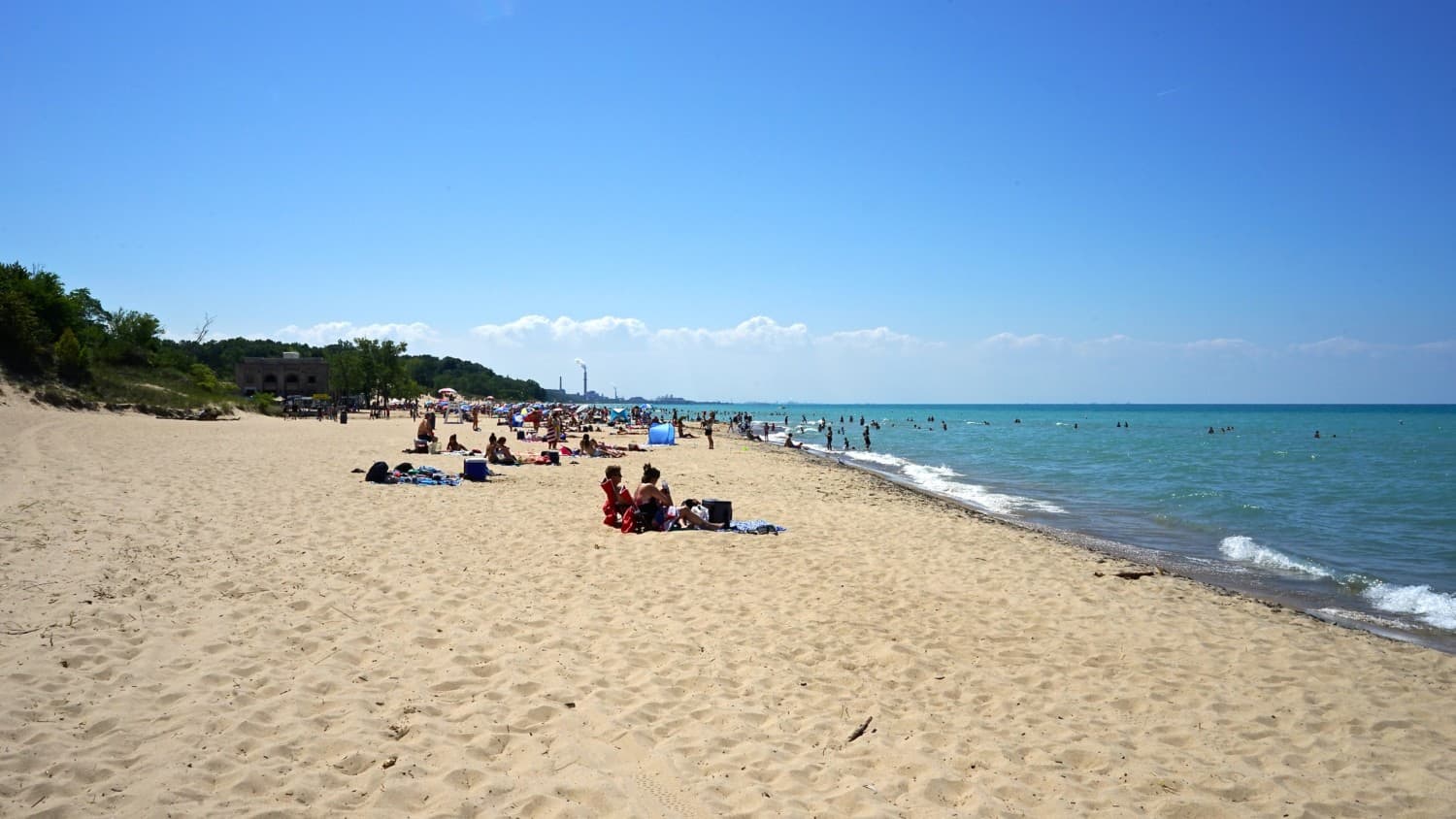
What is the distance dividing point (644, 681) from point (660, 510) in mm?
5796

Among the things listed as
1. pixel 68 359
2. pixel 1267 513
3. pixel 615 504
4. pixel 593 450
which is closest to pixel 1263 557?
pixel 1267 513

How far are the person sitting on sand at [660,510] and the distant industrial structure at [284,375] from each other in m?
72.9

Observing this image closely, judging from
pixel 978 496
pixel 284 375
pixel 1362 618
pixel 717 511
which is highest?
pixel 284 375

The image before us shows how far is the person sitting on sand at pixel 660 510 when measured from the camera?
36.0ft

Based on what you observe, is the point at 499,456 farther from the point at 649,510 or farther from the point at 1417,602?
the point at 1417,602

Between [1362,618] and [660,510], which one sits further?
[660,510]

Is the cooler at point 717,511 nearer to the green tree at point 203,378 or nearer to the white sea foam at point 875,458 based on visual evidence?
the white sea foam at point 875,458

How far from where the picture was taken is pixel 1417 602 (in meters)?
10.1

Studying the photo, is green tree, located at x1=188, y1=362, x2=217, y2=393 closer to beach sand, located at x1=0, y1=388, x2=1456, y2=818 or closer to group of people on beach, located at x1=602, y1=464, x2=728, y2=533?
beach sand, located at x1=0, y1=388, x2=1456, y2=818

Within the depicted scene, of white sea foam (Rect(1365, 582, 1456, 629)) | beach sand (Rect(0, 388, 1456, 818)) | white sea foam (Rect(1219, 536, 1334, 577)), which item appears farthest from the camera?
white sea foam (Rect(1219, 536, 1334, 577))

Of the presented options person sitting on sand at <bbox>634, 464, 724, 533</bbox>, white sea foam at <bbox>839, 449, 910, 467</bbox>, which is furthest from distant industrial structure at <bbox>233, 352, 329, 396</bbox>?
person sitting on sand at <bbox>634, 464, 724, 533</bbox>

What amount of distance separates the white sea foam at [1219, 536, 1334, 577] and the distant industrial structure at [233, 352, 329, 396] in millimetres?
77536

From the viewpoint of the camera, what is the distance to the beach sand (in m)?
3.85

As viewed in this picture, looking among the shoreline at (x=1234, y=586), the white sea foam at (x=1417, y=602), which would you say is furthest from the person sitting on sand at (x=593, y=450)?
the white sea foam at (x=1417, y=602)
